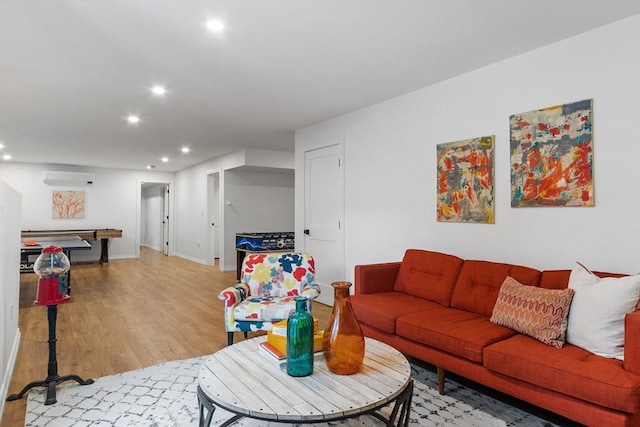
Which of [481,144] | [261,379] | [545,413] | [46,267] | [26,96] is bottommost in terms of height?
[545,413]

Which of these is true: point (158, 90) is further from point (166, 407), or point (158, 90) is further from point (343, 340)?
point (343, 340)

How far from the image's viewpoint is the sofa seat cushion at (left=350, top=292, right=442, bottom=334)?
2686 millimetres

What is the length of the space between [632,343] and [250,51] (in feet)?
9.49

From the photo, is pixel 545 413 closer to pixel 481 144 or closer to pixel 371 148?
pixel 481 144

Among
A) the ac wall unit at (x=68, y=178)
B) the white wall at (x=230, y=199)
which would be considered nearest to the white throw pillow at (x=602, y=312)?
the white wall at (x=230, y=199)

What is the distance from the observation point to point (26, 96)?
12.6 ft

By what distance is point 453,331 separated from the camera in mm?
2287

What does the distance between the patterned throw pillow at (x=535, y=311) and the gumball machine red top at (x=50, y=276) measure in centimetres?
Answer: 281

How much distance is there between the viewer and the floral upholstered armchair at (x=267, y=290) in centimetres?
292

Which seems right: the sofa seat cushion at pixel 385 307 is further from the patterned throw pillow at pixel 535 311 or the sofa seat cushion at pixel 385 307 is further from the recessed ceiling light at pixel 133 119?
the recessed ceiling light at pixel 133 119

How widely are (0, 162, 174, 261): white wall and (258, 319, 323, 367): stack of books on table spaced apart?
8909 mm

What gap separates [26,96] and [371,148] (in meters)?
A: 3.68

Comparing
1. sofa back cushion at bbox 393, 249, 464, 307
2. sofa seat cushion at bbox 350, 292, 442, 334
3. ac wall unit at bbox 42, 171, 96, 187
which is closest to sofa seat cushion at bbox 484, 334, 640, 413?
sofa seat cushion at bbox 350, 292, 442, 334

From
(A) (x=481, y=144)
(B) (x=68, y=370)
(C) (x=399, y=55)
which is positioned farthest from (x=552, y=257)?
(B) (x=68, y=370)
